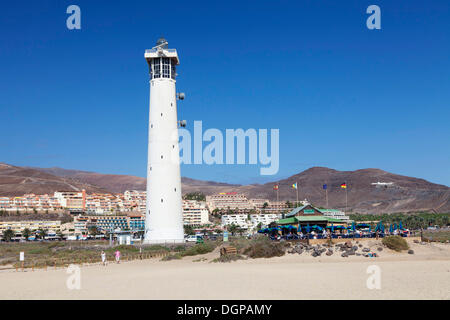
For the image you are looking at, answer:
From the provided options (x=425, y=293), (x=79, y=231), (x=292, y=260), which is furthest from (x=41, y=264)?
(x=79, y=231)

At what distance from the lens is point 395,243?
28969 mm

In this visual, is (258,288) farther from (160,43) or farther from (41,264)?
(160,43)

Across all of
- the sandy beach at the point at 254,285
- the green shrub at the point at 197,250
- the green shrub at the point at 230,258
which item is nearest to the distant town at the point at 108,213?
the green shrub at the point at 197,250

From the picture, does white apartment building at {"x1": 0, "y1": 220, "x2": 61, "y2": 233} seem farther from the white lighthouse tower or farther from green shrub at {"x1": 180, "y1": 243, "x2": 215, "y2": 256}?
green shrub at {"x1": 180, "y1": 243, "x2": 215, "y2": 256}

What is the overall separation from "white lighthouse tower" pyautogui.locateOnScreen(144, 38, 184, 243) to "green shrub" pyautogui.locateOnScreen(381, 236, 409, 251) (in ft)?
63.3

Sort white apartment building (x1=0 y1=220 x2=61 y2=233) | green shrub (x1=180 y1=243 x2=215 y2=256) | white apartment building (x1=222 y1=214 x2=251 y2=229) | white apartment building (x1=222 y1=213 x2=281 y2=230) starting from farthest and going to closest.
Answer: white apartment building (x1=222 y1=214 x2=251 y2=229) → white apartment building (x1=222 y1=213 x2=281 y2=230) → white apartment building (x1=0 y1=220 x2=61 y2=233) → green shrub (x1=180 y1=243 x2=215 y2=256)

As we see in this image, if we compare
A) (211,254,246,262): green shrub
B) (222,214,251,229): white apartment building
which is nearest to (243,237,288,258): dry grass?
(211,254,246,262): green shrub

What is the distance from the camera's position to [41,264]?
2941cm

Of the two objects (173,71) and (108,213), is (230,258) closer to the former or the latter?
(173,71)

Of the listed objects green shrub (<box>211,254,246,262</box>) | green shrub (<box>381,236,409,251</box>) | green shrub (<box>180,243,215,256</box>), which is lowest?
green shrub (<box>180,243,215,256</box>)

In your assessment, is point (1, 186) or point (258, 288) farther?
point (1, 186)

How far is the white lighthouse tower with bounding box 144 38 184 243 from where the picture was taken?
4138 cm

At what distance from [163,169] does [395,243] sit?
20719 millimetres
